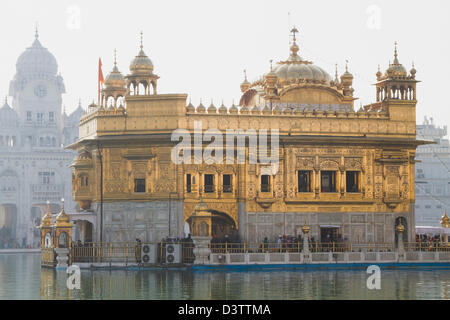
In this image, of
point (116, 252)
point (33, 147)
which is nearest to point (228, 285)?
point (116, 252)

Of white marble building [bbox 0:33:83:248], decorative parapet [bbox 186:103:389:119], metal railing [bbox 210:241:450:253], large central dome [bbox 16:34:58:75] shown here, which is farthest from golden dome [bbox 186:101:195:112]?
large central dome [bbox 16:34:58:75]

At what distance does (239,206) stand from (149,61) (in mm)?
7322

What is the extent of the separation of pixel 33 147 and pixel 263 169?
42455mm

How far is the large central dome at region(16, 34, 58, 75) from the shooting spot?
77.9 metres

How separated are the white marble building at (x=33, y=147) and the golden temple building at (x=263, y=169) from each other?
3538 centimetres

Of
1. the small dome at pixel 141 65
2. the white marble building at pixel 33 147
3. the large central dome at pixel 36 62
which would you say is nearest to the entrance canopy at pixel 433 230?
the small dome at pixel 141 65

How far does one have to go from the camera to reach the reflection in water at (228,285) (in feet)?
81.8

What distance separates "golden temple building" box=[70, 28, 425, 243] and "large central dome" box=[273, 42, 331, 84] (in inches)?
22.7

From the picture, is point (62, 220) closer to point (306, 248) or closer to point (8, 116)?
point (306, 248)

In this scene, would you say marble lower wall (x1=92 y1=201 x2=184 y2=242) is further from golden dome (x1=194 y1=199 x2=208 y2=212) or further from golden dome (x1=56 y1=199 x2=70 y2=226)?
golden dome (x1=194 y1=199 x2=208 y2=212)

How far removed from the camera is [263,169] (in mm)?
37719

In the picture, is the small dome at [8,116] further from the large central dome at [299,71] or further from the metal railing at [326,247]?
the metal railing at [326,247]

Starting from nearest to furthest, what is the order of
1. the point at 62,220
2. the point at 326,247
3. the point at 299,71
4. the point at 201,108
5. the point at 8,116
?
the point at 62,220, the point at 326,247, the point at 201,108, the point at 299,71, the point at 8,116

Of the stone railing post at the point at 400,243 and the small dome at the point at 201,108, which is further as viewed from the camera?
the small dome at the point at 201,108
